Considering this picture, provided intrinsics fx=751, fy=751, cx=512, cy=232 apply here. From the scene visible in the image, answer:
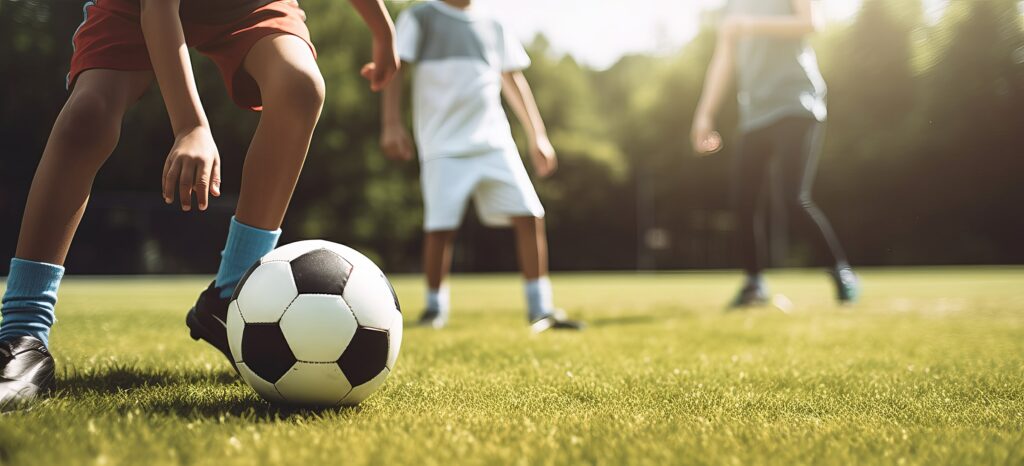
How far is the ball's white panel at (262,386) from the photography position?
201cm

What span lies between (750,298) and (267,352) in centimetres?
497

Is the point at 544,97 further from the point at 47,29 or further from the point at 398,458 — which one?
the point at 398,458

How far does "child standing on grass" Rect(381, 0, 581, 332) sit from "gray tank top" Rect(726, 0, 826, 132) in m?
2.09

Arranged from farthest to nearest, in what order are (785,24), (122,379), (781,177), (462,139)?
1. (781,177)
2. (785,24)
3. (462,139)
4. (122,379)

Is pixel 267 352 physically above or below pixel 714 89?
below

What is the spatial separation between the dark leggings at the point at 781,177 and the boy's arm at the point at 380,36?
13.2 ft

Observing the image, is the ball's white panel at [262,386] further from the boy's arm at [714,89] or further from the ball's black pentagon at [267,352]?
the boy's arm at [714,89]

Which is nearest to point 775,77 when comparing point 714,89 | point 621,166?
point 714,89

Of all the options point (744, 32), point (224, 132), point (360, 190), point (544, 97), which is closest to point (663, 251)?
point (544, 97)

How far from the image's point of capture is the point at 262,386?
6.64ft

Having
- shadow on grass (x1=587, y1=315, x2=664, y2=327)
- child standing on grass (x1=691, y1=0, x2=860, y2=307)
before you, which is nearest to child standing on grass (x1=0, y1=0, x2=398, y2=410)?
shadow on grass (x1=587, y1=315, x2=664, y2=327)

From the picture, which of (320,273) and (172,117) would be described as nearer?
(172,117)

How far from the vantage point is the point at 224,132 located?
910 inches

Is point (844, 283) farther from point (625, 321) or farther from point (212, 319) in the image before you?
point (212, 319)
